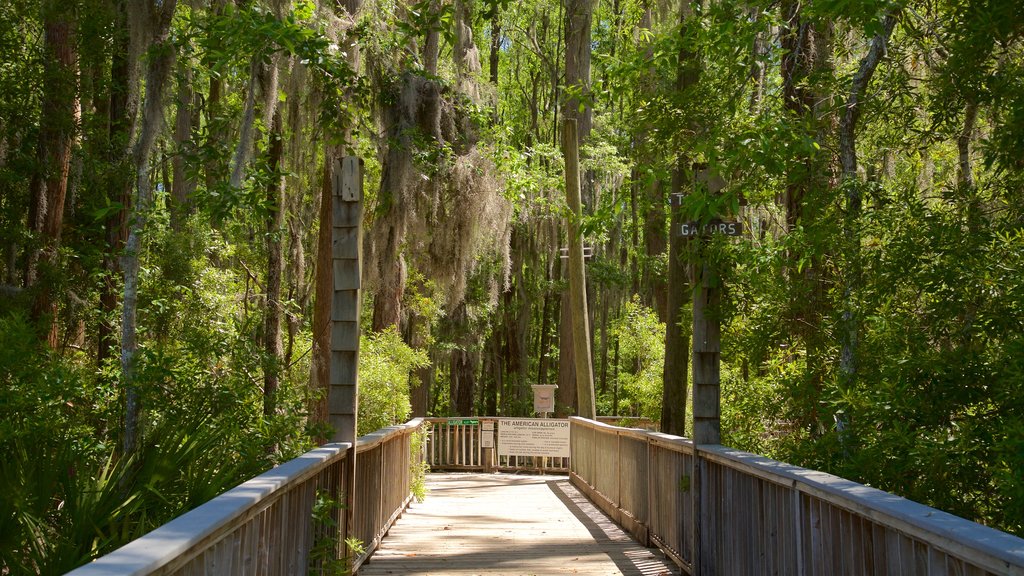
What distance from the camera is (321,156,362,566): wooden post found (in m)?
6.69

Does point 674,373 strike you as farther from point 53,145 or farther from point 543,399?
point 53,145

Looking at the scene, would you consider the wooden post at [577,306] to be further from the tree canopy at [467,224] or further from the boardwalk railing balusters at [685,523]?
the boardwalk railing balusters at [685,523]

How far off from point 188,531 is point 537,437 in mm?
15587

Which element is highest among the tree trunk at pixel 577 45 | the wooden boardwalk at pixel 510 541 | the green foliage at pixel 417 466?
the tree trunk at pixel 577 45

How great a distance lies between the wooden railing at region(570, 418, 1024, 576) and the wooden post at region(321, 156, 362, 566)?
238 cm

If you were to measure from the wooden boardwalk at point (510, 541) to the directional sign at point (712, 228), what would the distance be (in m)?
2.57

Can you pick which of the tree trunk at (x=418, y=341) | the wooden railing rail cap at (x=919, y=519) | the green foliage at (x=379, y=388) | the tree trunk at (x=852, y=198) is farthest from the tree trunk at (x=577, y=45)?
the wooden railing rail cap at (x=919, y=519)

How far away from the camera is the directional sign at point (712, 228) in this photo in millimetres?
6578

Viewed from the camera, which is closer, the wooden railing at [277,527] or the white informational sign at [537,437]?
the wooden railing at [277,527]

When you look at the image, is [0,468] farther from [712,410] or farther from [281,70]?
[281,70]

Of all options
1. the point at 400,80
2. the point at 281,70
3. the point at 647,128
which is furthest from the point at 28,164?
the point at 647,128

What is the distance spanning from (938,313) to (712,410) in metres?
1.86

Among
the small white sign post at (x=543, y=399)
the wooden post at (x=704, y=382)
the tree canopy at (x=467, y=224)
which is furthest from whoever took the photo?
the small white sign post at (x=543, y=399)

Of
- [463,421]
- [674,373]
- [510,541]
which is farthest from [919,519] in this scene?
[463,421]
